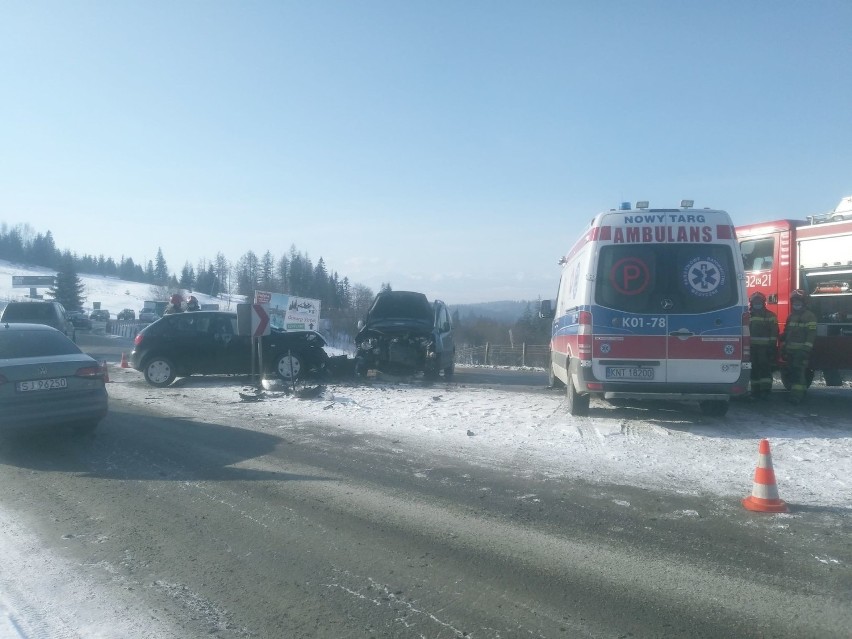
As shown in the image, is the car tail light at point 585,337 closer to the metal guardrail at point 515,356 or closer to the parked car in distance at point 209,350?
the parked car in distance at point 209,350

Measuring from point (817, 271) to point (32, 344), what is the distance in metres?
13.3

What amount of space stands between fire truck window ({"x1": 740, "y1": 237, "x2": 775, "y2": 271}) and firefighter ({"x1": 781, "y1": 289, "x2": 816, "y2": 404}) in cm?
257

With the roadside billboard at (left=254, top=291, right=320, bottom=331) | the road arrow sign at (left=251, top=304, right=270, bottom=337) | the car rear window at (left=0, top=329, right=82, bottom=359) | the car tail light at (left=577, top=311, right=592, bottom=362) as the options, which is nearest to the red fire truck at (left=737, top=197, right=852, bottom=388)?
the car tail light at (left=577, top=311, right=592, bottom=362)

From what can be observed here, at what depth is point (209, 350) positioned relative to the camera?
51.6 ft

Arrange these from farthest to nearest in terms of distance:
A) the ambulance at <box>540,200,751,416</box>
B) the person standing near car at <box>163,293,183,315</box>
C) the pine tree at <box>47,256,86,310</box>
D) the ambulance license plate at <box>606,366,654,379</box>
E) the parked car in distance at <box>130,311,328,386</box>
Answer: the pine tree at <box>47,256,86,310</box>
the person standing near car at <box>163,293,183,315</box>
the parked car in distance at <box>130,311,328,386</box>
the ambulance license plate at <box>606,366,654,379</box>
the ambulance at <box>540,200,751,416</box>

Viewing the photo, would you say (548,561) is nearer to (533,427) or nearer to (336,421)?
(533,427)

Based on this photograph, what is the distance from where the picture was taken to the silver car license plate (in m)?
8.55

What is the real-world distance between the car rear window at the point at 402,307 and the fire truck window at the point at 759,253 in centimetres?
744

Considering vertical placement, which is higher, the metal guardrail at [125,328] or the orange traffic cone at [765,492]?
the metal guardrail at [125,328]

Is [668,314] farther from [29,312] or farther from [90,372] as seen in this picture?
[29,312]

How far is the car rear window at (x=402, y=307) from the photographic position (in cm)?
1780

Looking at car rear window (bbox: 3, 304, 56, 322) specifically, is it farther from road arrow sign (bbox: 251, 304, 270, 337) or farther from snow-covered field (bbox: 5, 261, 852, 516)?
road arrow sign (bbox: 251, 304, 270, 337)

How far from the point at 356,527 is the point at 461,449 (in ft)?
10.7

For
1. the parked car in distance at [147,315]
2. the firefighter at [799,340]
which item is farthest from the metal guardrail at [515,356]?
the parked car in distance at [147,315]
